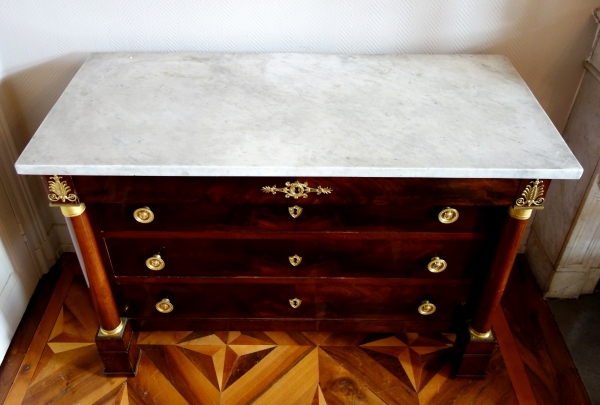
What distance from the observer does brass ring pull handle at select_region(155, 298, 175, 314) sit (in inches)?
48.6

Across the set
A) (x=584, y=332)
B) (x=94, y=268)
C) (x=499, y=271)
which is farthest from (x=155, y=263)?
(x=584, y=332)

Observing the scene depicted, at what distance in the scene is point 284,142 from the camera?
98cm

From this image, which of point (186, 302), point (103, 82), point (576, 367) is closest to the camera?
point (103, 82)

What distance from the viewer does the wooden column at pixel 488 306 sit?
104 centimetres

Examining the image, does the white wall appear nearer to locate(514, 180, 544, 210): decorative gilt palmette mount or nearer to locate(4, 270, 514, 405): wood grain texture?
locate(514, 180, 544, 210): decorative gilt palmette mount

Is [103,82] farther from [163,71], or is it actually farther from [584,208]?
[584,208]

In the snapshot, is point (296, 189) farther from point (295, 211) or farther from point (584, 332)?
point (584, 332)

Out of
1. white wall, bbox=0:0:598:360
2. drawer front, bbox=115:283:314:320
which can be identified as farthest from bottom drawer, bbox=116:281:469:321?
white wall, bbox=0:0:598:360

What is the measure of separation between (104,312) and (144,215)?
0.30 metres

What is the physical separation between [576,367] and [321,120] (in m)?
0.97

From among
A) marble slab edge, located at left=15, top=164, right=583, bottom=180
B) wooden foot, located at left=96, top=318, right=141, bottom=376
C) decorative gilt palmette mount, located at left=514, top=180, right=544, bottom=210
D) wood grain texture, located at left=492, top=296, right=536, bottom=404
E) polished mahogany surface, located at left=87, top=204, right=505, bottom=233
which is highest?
marble slab edge, located at left=15, top=164, right=583, bottom=180

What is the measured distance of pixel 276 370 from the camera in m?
1.34

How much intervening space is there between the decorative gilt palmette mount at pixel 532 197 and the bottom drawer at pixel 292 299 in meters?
0.28

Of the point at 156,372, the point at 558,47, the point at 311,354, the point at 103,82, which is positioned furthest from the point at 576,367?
the point at 103,82
